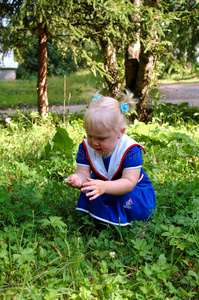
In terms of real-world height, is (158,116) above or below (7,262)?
above

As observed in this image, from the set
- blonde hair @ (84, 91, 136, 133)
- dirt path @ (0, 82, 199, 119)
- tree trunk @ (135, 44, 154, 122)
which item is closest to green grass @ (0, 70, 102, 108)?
dirt path @ (0, 82, 199, 119)

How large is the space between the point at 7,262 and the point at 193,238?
1084 mm

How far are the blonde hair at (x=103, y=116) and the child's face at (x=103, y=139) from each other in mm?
22

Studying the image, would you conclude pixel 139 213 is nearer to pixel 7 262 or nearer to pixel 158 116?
pixel 7 262

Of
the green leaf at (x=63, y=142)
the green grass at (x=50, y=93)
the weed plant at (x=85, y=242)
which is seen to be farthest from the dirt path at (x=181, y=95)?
the weed plant at (x=85, y=242)

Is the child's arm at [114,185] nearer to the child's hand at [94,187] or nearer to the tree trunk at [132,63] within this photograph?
the child's hand at [94,187]

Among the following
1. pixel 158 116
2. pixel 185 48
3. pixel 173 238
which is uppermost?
pixel 185 48

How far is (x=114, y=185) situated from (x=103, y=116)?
1.45 ft

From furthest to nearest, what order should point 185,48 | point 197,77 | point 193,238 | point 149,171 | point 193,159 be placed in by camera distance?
point 197,77 → point 185,48 → point 193,159 → point 149,171 → point 193,238

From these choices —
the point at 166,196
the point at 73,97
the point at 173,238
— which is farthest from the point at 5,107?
the point at 173,238

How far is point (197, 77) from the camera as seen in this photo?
1931 centimetres

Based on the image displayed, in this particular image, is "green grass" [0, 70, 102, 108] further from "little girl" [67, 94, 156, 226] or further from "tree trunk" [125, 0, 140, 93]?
"little girl" [67, 94, 156, 226]

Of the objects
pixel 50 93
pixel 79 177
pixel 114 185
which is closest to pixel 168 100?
pixel 50 93

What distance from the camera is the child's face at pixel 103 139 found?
6.43ft
